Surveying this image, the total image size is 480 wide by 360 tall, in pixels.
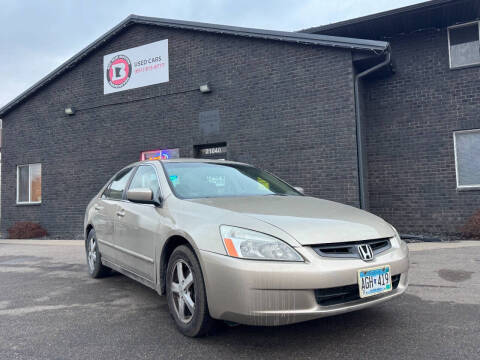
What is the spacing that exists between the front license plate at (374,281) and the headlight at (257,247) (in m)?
0.47

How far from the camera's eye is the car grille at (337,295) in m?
2.62

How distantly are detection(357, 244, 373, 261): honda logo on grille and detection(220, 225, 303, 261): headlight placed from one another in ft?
1.59

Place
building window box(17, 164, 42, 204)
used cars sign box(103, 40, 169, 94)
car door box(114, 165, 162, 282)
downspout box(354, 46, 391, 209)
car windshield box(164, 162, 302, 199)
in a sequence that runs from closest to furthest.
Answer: car door box(114, 165, 162, 282) < car windshield box(164, 162, 302, 199) < downspout box(354, 46, 391, 209) < used cars sign box(103, 40, 169, 94) < building window box(17, 164, 42, 204)

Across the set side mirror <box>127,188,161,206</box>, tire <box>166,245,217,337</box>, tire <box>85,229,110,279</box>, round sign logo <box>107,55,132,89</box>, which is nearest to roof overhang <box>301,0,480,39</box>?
round sign logo <box>107,55,132,89</box>

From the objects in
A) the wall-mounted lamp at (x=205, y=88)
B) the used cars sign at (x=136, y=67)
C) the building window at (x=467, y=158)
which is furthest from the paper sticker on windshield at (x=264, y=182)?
the used cars sign at (x=136, y=67)

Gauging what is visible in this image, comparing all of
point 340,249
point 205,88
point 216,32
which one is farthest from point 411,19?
point 340,249

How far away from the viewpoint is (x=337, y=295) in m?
2.66

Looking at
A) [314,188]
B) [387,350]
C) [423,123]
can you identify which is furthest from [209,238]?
[423,123]

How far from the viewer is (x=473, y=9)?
356 inches

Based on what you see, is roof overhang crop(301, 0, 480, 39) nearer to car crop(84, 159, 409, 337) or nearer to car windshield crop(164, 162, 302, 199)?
car windshield crop(164, 162, 302, 199)

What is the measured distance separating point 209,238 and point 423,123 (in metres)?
8.11

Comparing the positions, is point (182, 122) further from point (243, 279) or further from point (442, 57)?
point (243, 279)

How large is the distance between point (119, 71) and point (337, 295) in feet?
36.3

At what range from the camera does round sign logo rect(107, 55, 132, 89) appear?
11.9 metres
